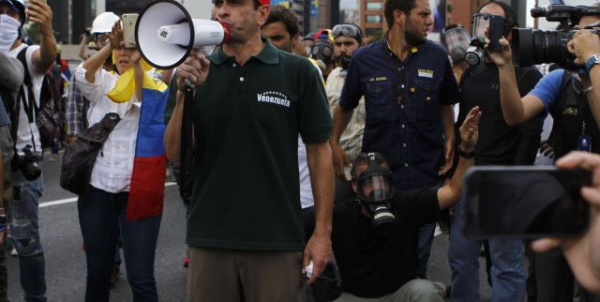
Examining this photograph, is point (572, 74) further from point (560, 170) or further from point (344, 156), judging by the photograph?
point (560, 170)

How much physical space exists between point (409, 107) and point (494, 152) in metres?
0.77

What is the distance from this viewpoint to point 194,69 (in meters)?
3.30

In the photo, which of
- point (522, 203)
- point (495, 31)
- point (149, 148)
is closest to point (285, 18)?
point (149, 148)

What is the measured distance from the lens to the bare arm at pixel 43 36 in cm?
508

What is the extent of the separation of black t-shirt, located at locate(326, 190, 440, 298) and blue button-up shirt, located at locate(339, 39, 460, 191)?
432 mm

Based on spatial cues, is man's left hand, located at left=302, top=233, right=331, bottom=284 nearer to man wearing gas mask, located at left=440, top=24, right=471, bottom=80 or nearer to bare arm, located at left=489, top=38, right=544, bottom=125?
bare arm, located at left=489, top=38, right=544, bottom=125

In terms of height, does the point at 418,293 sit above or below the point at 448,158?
below

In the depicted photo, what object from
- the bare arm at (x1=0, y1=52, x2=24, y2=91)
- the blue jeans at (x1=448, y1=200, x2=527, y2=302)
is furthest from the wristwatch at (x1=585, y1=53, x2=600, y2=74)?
the bare arm at (x1=0, y1=52, x2=24, y2=91)

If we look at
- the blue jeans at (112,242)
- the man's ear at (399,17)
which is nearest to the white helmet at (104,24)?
the blue jeans at (112,242)

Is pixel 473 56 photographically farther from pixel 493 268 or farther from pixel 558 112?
pixel 493 268

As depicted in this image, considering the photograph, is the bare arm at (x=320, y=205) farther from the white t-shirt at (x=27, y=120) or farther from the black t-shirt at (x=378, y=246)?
the white t-shirt at (x=27, y=120)

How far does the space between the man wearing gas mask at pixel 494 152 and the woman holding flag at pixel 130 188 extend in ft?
5.70

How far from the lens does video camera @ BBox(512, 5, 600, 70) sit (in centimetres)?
394

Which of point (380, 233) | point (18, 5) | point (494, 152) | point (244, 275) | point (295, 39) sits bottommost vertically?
point (380, 233)
